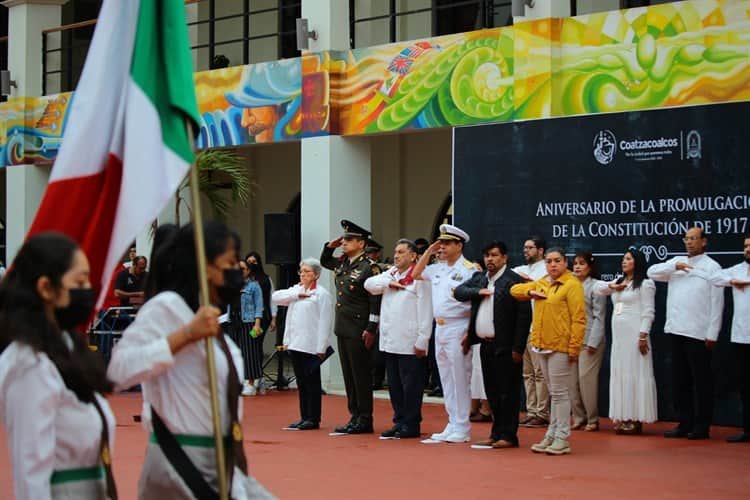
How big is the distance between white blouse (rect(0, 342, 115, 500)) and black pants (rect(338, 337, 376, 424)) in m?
9.01

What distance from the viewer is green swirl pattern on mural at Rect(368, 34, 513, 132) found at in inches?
647

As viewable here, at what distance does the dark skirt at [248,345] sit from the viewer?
17.6 m

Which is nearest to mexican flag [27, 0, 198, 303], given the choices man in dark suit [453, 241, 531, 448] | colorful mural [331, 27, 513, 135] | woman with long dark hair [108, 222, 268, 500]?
woman with long dark hair [108, 222, 268, 500]

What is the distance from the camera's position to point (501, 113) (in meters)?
16.4

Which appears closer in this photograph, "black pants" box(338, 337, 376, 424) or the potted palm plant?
"black pants" box(338, 337, 376, 424)

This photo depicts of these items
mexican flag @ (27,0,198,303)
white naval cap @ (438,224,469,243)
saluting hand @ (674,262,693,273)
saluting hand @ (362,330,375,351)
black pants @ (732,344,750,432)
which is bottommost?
black pants @ (732,344,750,432)

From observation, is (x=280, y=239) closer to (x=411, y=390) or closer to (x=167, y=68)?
(x=411, y=390)

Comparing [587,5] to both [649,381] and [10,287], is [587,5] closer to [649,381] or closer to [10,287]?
[649,381]

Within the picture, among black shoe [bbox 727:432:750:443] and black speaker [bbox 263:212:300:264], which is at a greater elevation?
black speaker [bbox 263:212:300:264]

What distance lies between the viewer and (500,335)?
1202 cm

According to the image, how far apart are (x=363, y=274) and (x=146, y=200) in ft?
28.2

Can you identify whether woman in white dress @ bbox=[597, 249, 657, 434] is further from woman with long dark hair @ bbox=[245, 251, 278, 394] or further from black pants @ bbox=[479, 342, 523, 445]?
woman with long dark hair @ bbox=[245, 251, 278, 394]

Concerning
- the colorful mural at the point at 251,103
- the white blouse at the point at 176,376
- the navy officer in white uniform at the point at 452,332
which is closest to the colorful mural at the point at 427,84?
the colorful mural at the point at 251,103

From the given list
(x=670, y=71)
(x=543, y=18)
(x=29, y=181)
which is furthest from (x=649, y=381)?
(x=29, y=181)
